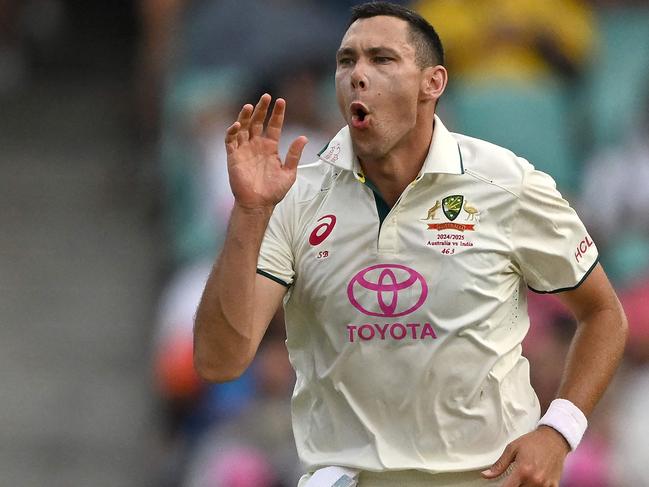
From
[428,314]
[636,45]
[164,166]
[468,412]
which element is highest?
[428,314]

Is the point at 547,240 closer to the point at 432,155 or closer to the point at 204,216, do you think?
the point at 432,155

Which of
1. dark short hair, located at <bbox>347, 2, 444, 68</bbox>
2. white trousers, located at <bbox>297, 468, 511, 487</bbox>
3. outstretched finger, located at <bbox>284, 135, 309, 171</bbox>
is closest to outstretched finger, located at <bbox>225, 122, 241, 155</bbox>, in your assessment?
outstretched finger, located at <bbox>284, 135, 309, 171</bbox>

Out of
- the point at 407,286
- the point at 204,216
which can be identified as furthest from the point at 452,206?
the point at 204,216

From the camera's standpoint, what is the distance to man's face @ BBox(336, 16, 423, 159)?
4227mm

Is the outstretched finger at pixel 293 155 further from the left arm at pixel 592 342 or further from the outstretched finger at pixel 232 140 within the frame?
the left arm at pixel 592 342

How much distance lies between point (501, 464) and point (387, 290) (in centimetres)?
59

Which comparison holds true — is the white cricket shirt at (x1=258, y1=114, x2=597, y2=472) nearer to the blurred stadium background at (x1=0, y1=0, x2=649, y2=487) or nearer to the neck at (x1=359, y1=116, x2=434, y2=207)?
the neck at (x1=359, y1=116, x2=434, y2=207)

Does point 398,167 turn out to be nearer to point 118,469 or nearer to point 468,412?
point 468,412

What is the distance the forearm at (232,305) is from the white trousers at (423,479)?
20.3 inches

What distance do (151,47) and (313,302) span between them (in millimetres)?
6302

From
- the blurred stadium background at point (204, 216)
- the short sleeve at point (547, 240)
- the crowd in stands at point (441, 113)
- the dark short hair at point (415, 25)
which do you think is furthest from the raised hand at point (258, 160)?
the crowd in stands at point (441, 113)

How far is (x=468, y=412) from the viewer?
4.26 m

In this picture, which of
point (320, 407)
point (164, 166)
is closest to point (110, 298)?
point (164, 166)

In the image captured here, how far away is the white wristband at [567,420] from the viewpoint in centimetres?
426
